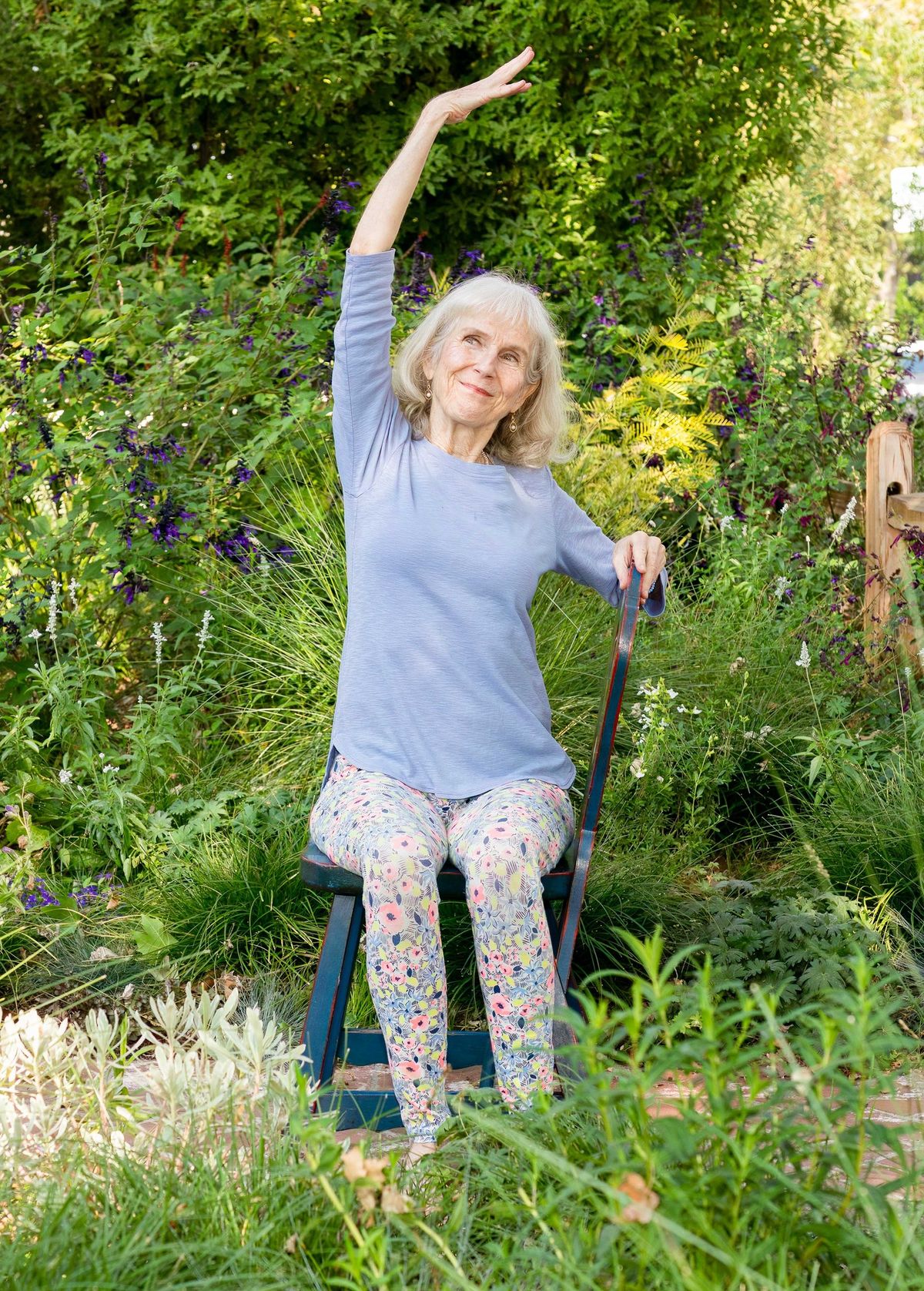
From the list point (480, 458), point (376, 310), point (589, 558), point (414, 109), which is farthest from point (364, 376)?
point (414, 109)

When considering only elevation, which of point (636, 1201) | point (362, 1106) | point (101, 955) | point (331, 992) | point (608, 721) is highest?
point (608, 721)

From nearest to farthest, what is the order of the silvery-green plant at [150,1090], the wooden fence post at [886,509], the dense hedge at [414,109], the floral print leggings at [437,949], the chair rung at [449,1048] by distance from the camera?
1. the silvery-green plant at [150,1090]
2. the floral print leggings at [437,949]
3. the chair rung at [449,1048]
4. the wooden fence post at [886,509]
5. the dense hedge at [414,109]

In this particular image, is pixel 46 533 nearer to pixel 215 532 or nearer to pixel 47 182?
pixel 215 532

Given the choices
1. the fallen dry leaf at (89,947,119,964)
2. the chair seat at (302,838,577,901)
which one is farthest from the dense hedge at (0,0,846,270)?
the chair seat at (302,838,577,901)

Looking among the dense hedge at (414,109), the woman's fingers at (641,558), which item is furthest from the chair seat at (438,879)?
the dense hedge at (414,109)

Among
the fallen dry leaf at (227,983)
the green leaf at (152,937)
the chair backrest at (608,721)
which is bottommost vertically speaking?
the fallen dry leaf at (227,983)

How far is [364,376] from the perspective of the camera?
2557 mm

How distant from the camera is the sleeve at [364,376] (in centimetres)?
249

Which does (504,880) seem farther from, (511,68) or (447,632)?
(511,68)

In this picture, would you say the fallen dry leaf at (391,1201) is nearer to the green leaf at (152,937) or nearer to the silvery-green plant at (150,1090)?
the silvery-green plant at (150,1090)

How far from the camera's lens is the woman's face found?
2590mm

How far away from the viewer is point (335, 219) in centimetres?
523

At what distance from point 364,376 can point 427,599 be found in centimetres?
44

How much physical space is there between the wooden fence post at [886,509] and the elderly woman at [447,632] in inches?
64.1
